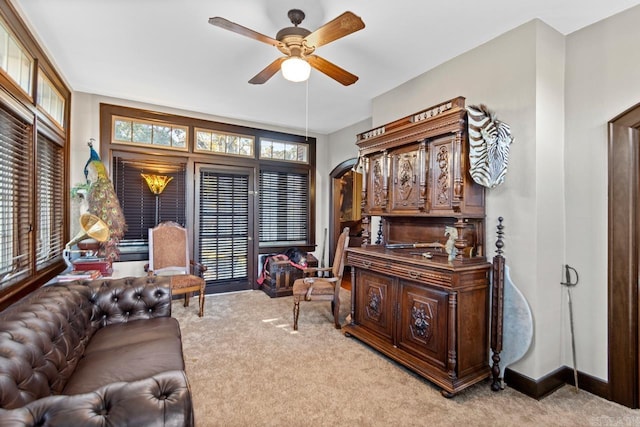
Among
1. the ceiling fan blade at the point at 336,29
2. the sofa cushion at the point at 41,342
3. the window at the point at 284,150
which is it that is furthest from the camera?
the window at the point at 284,150

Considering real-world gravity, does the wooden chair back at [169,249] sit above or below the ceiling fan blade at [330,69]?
below

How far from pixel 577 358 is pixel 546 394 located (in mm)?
427

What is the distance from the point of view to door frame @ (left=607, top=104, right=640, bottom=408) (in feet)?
7.39

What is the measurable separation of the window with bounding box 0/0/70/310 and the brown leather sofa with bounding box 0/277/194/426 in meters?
0.46

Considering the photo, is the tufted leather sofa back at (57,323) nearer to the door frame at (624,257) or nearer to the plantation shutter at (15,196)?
the plantation shutter at (15,196)

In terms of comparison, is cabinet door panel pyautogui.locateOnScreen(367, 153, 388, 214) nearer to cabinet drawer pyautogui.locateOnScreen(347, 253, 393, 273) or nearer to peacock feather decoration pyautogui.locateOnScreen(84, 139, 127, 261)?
cabinet drawer pyautogui.locateOnScreen(347, 253, 393, 273)

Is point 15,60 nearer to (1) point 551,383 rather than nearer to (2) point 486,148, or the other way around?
(2) point 486,148

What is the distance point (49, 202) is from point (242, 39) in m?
2.66

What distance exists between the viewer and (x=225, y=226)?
5215 mm

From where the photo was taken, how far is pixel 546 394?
2.42 metres

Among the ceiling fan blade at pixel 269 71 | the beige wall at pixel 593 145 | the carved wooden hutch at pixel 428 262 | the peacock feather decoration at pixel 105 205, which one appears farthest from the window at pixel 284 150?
the beige wall at pixel 593 145

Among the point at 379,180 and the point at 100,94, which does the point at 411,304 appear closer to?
the point at 379,180

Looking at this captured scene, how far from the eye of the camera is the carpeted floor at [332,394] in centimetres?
210

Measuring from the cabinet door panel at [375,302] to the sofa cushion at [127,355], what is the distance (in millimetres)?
1805
